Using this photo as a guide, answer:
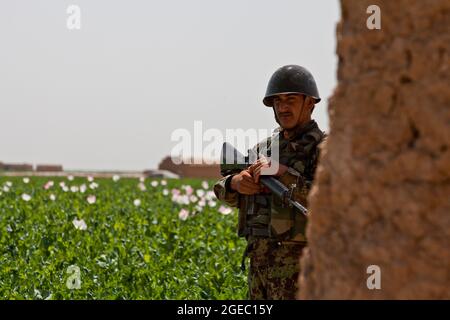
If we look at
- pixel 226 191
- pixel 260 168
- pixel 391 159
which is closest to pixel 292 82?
pixel 260 168

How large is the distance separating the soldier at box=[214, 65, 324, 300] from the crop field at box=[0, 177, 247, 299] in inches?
118

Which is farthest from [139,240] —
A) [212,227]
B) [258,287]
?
[258,287]

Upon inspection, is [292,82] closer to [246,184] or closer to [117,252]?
[246,184]

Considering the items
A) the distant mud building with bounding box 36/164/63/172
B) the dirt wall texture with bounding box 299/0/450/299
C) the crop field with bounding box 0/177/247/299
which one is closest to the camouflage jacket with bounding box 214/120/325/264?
the dirt wall texture with bounding box 299/0/450/299

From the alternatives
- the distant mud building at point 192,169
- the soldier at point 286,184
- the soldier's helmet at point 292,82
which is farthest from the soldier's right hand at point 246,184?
the distant mud building at point 192,169

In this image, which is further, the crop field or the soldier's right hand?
the crop field

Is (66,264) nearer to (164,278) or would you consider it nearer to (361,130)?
(164,278)

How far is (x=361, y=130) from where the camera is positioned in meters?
Result: 2.06

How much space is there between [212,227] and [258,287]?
326 inches

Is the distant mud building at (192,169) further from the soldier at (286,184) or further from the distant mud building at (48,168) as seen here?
the soldier at (286,184)

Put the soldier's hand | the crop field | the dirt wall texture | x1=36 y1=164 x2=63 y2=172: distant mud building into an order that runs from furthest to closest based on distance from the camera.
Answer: x1=36 y1=164 x2=63 y2=172: distant mud building < the crop field < the soldier's hand < the dirt wall texture

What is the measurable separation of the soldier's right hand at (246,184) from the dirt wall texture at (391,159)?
1.87m

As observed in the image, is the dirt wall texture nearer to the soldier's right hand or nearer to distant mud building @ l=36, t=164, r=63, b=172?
the soldier's right hand

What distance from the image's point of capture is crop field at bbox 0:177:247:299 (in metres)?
7.38
